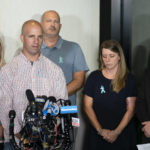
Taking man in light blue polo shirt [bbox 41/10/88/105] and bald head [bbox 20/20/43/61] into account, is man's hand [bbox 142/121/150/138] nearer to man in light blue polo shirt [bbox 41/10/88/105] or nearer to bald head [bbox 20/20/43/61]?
man in light blue polo shirt [bbox 41/10/88/105]

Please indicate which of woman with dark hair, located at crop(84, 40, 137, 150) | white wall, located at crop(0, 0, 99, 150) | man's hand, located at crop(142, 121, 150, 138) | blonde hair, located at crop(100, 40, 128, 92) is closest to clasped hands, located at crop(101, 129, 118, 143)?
woman with dark hair, located at crop(84, 40, 137, 150)

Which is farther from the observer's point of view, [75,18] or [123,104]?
[75,18]

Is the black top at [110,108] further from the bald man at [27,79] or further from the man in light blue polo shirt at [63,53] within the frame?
the bald man at [27,79]

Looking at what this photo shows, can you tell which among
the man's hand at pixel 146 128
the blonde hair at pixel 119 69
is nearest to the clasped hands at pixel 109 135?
the man's hand at pixel 146 128

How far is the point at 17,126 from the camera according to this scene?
2029 millimetres

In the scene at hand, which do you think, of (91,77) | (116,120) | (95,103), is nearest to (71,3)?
(91,77)

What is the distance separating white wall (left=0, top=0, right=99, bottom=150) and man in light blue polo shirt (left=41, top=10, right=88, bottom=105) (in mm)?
331

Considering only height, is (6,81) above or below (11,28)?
below

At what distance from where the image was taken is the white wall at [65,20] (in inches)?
121

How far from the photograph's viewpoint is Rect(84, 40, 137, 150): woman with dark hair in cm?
275

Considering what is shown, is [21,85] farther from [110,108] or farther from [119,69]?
[119,69]

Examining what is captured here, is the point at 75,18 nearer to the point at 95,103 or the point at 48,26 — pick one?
the point at 48,26

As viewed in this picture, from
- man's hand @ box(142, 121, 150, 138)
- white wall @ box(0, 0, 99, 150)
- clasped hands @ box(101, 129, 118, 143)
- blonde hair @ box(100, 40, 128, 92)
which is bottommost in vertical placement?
clasped hands @ box(101, 129, 118, 143)

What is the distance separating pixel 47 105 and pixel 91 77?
1.31m
